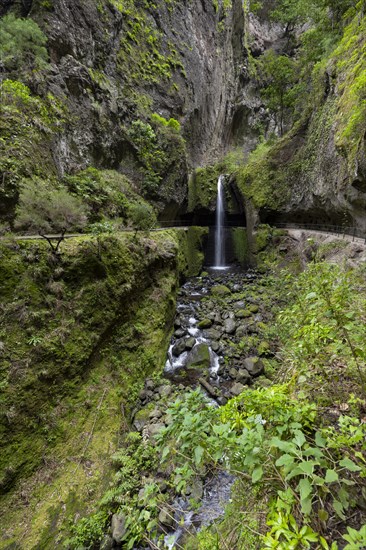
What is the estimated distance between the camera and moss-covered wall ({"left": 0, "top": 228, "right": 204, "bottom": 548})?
405 cm

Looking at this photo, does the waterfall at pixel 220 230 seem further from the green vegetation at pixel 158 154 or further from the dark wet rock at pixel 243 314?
the dark wet rock at pixel 243 314

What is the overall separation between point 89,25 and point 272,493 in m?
16.6

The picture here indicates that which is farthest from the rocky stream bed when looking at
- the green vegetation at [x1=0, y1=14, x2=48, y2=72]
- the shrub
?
the green vegetation at [x1=0, y1=14, x2=48, y2=72]

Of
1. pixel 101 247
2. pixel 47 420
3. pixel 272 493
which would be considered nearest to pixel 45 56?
pixel 101 247

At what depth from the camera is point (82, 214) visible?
26.5 ft

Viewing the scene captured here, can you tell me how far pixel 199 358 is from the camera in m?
7.69

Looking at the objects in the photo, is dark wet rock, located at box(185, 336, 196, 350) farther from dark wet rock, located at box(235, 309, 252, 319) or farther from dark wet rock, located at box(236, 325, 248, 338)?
dark wet rock, located at box(235, 309, 252, 319)

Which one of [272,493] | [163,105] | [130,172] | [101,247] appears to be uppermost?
[163,105]

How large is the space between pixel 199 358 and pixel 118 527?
178 inches

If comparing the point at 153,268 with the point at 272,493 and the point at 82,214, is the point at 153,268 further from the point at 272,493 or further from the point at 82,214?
the point at 272,493

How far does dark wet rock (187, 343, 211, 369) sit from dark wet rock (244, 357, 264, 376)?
1.25 m

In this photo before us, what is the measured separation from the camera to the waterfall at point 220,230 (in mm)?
18953

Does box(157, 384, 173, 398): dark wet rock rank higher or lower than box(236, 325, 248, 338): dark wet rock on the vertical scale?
lower

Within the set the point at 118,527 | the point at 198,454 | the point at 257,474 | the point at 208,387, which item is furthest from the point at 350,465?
the point at 208,387
